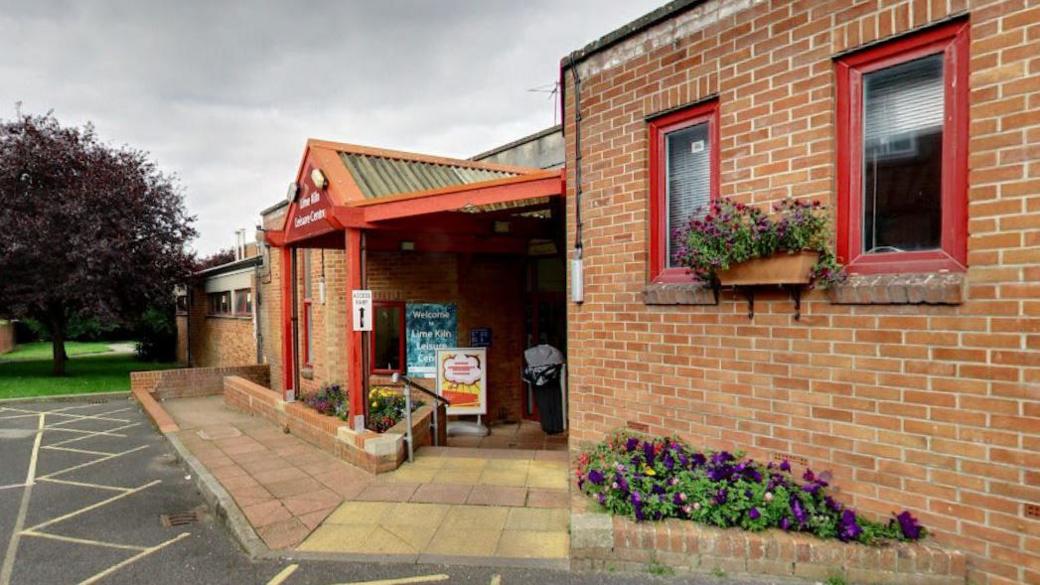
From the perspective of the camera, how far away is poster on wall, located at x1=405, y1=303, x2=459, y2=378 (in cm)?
923

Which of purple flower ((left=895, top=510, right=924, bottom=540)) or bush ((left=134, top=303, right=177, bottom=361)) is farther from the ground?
purple flower ((left=895, top=510, right=924, bottom=540))

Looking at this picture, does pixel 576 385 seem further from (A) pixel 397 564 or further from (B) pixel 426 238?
(B) pixel 426 238

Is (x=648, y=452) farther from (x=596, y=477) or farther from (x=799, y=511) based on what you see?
(x=799, y=511)

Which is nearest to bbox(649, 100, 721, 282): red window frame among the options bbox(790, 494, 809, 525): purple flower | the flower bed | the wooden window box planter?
the wooden window box planter

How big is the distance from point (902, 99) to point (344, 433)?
18.6 feet

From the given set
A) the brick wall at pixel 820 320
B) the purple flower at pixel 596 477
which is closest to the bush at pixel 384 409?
the brick wall at pixel 820 320

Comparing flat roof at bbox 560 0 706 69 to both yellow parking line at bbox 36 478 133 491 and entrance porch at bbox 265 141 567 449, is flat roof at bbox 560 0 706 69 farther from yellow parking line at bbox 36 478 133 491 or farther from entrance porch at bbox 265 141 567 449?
yellow parking line at bbox 36 478 133 491

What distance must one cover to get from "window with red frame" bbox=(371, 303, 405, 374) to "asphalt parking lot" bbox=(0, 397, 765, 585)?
317 cm

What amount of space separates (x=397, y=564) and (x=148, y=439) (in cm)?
A: 633

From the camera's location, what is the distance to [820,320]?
131 inches

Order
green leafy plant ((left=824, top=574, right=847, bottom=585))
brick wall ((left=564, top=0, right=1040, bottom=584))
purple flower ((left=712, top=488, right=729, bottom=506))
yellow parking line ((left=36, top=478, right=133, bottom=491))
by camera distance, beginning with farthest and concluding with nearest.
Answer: yellow parking line ((left=36, top=478, right=133, bottom=491)), purple flower ((left=712, top=488, right=729, bottom=506)), green leafy plant ((left=824, top=574, right=847, bottom=585)), brick wall ((left=564, top=0, right=1040, bottom=584))

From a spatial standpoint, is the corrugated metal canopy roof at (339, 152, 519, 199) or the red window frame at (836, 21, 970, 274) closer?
the red window frame at (836, 21, 970, 274)

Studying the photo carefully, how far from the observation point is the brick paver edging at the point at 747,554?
2.96m

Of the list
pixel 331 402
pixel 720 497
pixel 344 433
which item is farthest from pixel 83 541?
pixel 720 497
